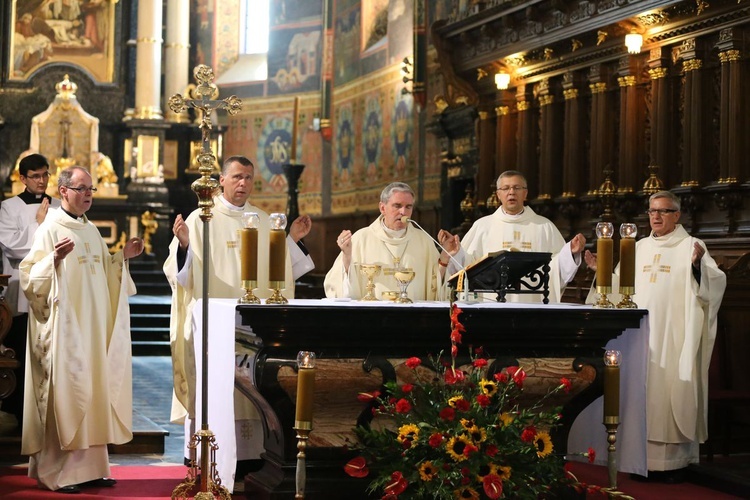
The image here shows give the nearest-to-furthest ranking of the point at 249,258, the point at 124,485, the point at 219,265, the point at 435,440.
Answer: the point at 435,440 → the point at 249,258 → the point at 124,485 → the point at 219,265

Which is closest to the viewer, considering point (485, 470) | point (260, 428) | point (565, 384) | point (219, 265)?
point (485, 470)

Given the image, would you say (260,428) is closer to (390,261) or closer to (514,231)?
(390,261)

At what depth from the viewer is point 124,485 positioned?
670cm

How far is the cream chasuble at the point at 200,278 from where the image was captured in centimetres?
675

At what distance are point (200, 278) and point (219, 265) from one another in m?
0.23

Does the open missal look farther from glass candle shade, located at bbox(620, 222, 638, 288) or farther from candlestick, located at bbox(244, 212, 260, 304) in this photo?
candlestick, located at bbox(244, 212, 260, 304)

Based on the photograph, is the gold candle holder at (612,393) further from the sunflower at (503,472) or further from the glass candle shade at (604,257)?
the glass candle shade at (604,257)

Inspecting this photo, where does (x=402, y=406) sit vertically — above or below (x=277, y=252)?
below

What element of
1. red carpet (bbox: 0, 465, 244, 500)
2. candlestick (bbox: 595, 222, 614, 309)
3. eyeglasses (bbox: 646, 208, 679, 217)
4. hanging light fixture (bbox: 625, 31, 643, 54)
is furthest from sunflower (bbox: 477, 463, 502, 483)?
hanging light fixture (bbox: 625, 31, 643, 54)

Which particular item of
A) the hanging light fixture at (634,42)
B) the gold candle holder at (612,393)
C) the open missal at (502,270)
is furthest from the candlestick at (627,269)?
the hanging light fixture at (634,42)

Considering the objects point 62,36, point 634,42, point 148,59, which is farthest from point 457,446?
point 62,36

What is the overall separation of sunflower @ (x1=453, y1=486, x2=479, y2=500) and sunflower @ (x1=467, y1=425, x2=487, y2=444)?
0.61 feet

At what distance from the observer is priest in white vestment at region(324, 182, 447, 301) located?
21.5 ft

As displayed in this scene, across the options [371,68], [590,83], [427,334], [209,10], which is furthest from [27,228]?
[209,10]
